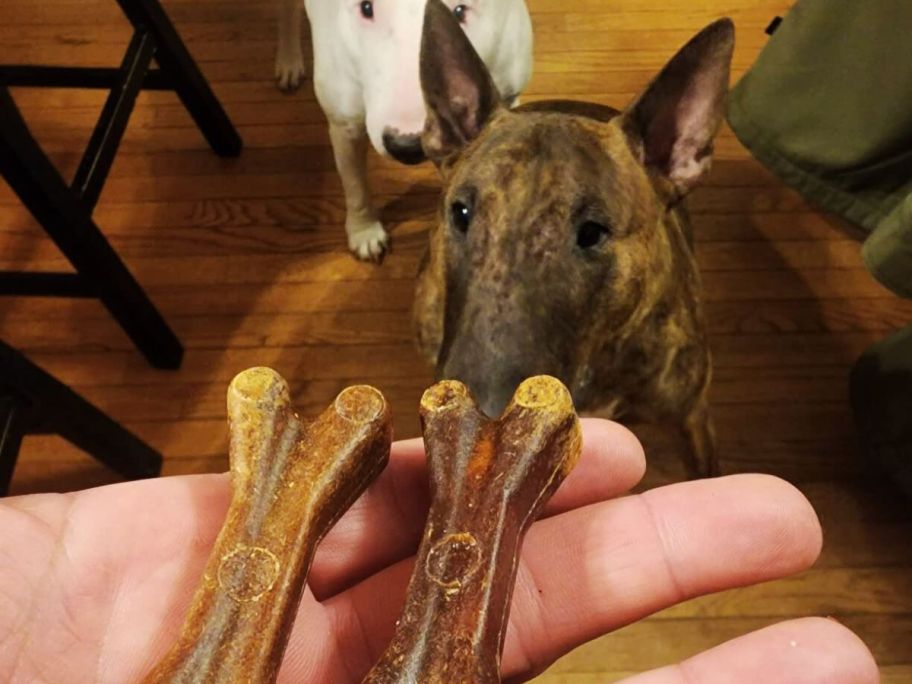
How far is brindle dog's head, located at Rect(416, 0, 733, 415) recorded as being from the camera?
43.6 inches

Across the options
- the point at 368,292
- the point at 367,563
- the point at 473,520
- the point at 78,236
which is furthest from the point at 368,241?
the point at 473,520

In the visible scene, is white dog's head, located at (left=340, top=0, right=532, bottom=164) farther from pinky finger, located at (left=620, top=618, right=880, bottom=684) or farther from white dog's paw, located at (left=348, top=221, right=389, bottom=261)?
pinky finger, located at (left=620, top=618, right=880, bottom=684)

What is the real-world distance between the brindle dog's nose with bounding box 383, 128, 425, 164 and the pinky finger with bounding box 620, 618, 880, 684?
1.01 m

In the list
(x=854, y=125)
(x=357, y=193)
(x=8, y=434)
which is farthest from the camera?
(x=357, y=193)

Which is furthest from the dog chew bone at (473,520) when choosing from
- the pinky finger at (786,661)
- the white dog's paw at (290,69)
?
the white dog's paw at (290,69)

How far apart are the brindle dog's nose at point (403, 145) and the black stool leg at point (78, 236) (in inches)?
24.7

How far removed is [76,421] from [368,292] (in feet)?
2.45

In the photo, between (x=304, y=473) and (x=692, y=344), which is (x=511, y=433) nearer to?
(x=304, y=473)

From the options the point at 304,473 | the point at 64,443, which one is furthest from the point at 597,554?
the point at 64,443

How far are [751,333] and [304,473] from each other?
1469mm

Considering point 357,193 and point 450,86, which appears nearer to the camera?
point 450,86

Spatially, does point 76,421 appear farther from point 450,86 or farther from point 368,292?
point 450,86

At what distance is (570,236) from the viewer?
3.76 feet

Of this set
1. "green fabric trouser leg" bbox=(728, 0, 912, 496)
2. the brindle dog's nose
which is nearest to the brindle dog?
the brindle dog's nose
